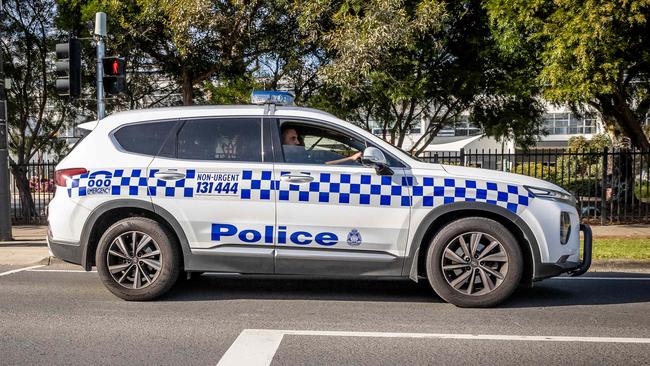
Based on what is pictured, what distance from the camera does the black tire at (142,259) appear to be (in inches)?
245

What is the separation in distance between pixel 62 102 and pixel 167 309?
1482 cm

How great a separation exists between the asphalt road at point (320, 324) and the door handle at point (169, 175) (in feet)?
3.92

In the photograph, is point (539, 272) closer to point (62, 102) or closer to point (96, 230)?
point (96, 230)

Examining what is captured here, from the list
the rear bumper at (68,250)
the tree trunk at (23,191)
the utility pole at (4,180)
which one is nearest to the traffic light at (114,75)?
the utility pole at (4,180)

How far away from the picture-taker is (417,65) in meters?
16.8

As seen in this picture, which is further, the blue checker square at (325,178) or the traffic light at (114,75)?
the traffic light at (114,75)

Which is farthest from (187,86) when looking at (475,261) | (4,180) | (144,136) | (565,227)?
(565,227)

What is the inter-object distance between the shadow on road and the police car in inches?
19.0

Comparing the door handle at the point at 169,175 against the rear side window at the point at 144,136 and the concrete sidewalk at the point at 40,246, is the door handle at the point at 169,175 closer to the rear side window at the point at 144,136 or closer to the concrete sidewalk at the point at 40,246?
the rear side window at the point at 144,136

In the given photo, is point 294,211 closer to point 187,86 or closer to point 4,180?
point 4,180

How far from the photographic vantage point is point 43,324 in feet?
18.0

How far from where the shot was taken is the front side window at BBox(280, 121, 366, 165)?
6254 millimetres

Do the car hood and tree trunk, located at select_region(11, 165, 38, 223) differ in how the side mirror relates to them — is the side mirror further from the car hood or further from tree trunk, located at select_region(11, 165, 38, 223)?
tree trunk, located at select_region(11, 165, 38, 223)

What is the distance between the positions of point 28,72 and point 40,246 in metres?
9.02
